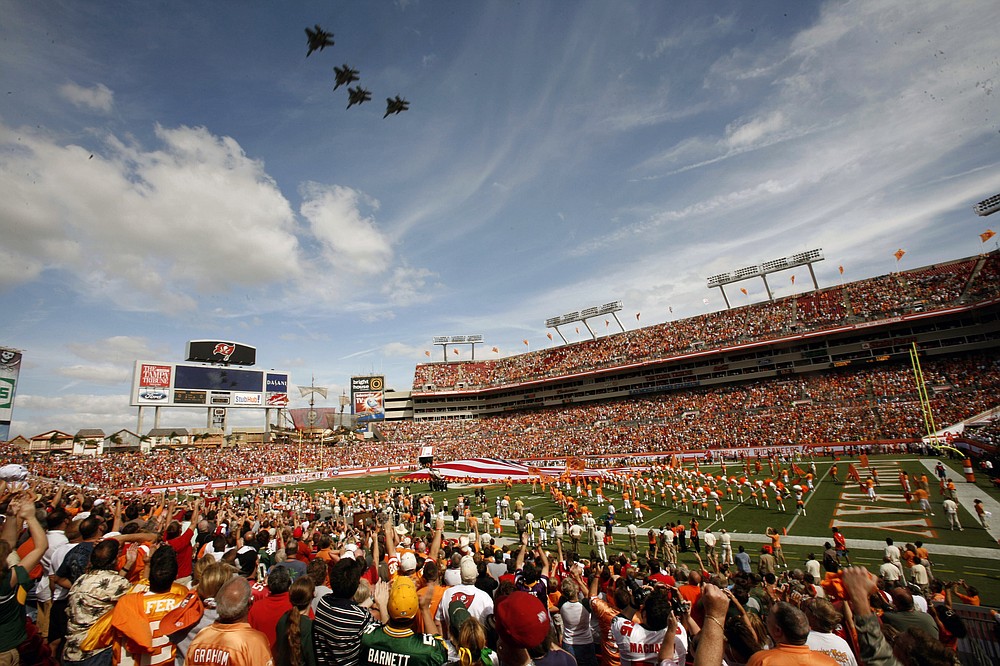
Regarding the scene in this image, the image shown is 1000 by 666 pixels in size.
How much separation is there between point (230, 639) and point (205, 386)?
64.4 meters

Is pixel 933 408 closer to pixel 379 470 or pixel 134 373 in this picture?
pixel 379 470

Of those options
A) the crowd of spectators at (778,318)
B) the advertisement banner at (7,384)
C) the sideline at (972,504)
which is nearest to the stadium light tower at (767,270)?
the crowd of spectators at (778,318)

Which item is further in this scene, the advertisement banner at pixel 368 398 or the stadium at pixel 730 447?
the advertisement banner at pixel 368 398

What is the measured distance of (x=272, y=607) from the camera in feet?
12.4

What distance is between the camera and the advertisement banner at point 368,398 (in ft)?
256

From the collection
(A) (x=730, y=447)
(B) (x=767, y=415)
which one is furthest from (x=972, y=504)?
(B) (x=767, y=415)

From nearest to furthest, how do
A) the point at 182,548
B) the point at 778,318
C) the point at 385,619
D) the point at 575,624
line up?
the point at 385,619 < the point at 575,624 < the point at 182,548 < the point at 778,318

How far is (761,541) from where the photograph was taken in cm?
1511

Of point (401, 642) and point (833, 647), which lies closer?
point (401, 642)

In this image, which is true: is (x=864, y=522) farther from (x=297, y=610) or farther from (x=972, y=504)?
(x=297, y=610)

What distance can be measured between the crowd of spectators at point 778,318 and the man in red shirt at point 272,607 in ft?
175

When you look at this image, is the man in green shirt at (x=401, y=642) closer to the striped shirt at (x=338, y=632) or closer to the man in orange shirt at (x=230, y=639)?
the striped shirt at (x=338, y=632)

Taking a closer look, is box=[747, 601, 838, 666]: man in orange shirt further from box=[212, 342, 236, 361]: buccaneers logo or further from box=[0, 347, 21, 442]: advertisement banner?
box=[0, 347, 21, 442]: advertisement banner

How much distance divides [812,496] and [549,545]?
13111mm
